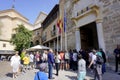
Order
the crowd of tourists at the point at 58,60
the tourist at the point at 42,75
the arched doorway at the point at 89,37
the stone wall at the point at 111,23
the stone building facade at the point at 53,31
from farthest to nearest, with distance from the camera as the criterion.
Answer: the stone building facade at the point at 53,31, the arched doorway at the point at 89,37, the stone wall at the point at 111,23, the crowd of tourists at the point at 58,60, the tourist at the point at 42,75

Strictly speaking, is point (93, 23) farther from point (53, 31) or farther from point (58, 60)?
point (53, 31)

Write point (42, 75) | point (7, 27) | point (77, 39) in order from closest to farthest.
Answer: point (42, 75) < point (77, 39) < point (7, 27)

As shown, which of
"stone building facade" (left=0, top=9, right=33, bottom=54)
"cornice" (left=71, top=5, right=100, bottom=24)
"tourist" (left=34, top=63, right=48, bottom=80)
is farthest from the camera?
"stone building facade" (left=0, top=9, right=33, bottom=54)

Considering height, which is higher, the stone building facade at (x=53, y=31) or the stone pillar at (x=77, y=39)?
the stone building facade at (x=53, y=31)

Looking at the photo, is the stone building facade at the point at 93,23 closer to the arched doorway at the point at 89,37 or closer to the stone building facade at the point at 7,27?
the arched doorway at the point at 89,37

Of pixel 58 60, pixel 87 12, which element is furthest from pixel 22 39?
pixel 58 60

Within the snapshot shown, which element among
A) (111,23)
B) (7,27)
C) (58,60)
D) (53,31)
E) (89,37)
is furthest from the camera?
(7,27)

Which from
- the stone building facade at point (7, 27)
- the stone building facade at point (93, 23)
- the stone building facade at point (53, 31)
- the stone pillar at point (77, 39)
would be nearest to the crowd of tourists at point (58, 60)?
the stone building facade at point (93, 23)

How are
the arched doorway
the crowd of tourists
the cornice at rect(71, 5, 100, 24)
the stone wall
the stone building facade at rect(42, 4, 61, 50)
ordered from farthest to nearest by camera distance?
the stone building facade at rect(42, 4, 61, 50)
the arched doorway
the cornice at rect(71, 5, 100, 24)
the stone wall
the crowd of tourists

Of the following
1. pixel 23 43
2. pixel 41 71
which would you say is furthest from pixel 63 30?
pixel 23 43

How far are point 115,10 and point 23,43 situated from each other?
26.6 m

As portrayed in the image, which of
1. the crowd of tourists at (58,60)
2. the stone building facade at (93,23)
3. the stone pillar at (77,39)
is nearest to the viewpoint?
the crowd of tourists at (58,60)

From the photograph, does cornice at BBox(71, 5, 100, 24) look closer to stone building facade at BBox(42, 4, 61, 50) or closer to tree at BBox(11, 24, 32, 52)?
stone building facade at BBox(42, 4, 61, 50)

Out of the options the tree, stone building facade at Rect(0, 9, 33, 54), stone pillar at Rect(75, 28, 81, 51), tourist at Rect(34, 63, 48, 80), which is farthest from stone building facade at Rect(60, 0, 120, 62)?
stone building facade at Rect(0, 9, 33, 54)
